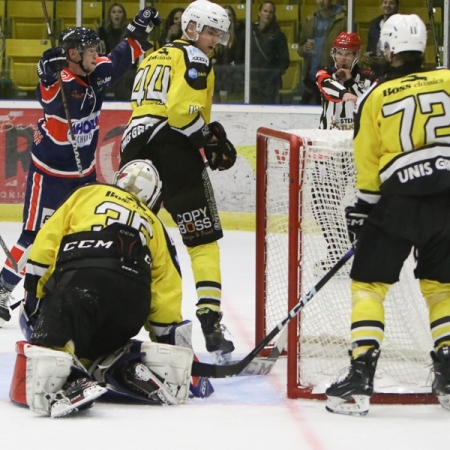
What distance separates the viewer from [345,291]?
395 cm

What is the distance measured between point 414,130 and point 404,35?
0.28m

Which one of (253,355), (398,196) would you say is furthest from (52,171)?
(398,196)

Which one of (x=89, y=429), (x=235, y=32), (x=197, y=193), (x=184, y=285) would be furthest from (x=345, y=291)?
(x=235, y=32)

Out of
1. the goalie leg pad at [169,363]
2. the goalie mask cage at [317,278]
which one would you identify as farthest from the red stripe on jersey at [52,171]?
the goalie leg pad at [169,363]

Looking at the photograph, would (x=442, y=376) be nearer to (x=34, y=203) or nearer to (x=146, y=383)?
(x=146, y=383)

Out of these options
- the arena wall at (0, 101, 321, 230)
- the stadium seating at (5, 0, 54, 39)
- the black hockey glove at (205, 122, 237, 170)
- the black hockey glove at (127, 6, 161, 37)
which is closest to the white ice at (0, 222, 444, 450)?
the black hockey glove at (205, 122, 237, 170)

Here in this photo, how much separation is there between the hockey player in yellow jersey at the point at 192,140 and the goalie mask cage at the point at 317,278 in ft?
0.64

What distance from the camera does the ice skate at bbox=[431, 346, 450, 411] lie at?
3277 mm

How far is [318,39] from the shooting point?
27.0 ft

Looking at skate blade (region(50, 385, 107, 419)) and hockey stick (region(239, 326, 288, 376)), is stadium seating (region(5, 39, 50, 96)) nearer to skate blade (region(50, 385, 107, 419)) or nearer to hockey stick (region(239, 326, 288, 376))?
hockey stick (region(239, 326, 288, 376))

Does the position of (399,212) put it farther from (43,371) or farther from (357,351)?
(43,371)

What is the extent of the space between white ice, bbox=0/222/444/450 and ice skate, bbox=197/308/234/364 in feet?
0.68

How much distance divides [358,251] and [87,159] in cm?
194

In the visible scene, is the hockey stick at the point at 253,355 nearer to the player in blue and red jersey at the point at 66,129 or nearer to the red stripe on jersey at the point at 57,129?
the player in blue and red jersey at the point at 66,129
